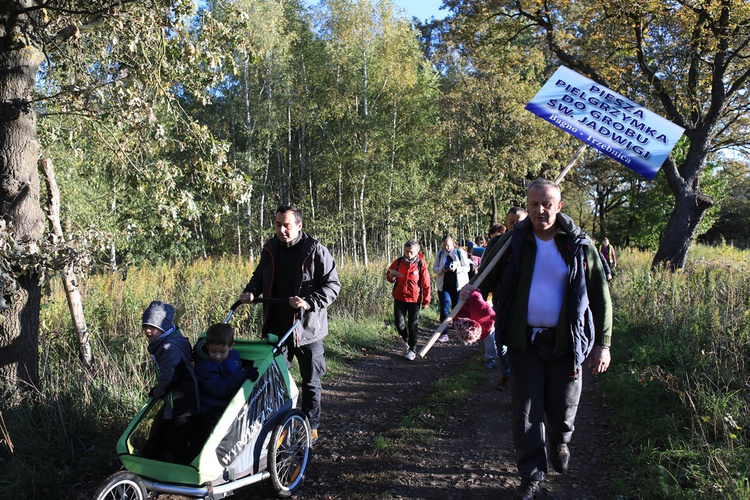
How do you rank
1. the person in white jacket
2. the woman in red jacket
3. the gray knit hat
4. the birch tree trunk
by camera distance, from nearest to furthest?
the gray knit hat → the birch tree trunk → the woman in red jacket → the person in white jacket

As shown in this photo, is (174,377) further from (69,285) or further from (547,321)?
(547,321)

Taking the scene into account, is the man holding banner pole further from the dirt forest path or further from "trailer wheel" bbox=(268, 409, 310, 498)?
"trailer wheel" bbox=(268, 409, 310, 498)

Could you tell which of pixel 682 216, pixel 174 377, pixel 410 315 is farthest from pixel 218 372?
pixel 682 216

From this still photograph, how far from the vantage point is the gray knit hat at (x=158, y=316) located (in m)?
3.47

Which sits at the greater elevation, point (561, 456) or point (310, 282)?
point (310, 282)

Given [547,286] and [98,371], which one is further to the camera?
[98,371]

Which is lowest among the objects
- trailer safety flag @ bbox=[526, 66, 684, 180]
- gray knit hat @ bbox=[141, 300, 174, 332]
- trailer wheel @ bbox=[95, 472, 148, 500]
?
trailer wheel @ bbox=[95, 472, 148, 500]

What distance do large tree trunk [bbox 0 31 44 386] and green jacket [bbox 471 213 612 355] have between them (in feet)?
12.6

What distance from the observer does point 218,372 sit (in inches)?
142

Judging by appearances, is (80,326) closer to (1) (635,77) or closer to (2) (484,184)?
(1) (635,77)

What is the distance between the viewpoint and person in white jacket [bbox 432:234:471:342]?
364 inches

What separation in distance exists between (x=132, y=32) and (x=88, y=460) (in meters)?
4.01

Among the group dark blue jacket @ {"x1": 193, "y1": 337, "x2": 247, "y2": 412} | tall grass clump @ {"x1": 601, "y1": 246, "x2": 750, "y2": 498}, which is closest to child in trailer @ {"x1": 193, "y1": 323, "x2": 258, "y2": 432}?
dark blue jacket @ {"x1": 193, "y1": 337, "x2": 247, "y2": 412}

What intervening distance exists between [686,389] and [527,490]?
2220mm
